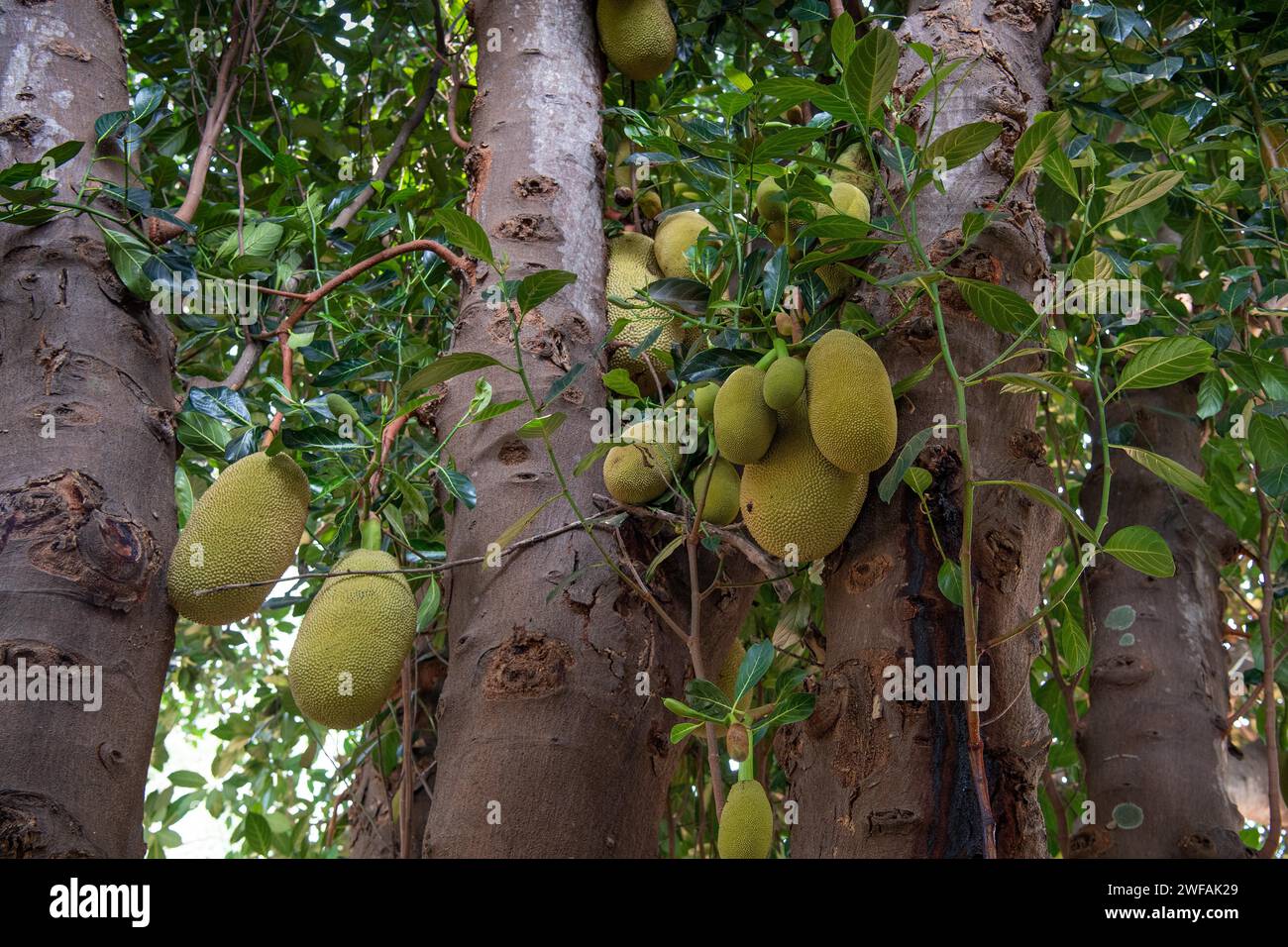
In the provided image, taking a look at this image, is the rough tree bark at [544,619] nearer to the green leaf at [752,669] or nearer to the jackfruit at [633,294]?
the jackfruit at [633,294]

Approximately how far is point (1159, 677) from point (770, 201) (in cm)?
126

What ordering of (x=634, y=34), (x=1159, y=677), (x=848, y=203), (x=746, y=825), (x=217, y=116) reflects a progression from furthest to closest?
(x=1159, y=677) < (x=634, y=34) < (x=217, y=116) < (x=848, y=203) < (x=746, y=825)

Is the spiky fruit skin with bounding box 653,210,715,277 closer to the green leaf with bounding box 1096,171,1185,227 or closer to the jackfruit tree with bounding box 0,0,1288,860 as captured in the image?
the jackfruit tree with bounding box 0,0,1288,860

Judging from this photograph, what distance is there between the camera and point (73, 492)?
1210mm

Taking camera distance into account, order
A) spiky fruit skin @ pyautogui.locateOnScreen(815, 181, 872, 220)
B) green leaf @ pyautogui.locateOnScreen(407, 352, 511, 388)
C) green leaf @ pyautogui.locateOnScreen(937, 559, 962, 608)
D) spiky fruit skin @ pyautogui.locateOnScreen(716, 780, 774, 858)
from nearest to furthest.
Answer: spiky fruit skin @ pyautogui.locateOnScreen(716, 780, 774, 858) → green leaf @ pyautogui.locateOnScreen(937, 559, 962, 608) → green leaf @ pyautogui.locateOnScreen(407, 352, 511, 388) → spiky fruit skin @ pyautogui.locateOnScreen(815, 181, 872, 220)

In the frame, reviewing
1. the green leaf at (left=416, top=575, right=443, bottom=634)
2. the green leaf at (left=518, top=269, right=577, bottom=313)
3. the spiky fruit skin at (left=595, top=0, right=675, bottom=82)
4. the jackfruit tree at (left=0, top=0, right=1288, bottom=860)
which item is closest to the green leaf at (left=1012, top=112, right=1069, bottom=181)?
the jackfruit tree at (left=0, top=0, right=1288, bottom=860)

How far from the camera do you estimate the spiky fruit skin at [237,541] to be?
1.24 metres

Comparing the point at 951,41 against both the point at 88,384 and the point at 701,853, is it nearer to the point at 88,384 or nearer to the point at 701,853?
the point at 88,384

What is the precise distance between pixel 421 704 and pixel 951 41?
155 cm

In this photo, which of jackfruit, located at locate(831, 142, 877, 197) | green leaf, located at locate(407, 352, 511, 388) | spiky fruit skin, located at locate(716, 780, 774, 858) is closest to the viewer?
spiky fruit skin, located at locate(716, 780, 774, 858)

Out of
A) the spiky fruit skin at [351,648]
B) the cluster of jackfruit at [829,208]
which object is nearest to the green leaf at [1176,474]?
the cluster of jackfruit at [829,208]

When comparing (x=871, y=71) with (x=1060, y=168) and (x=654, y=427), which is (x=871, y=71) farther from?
(x=654, y=427)

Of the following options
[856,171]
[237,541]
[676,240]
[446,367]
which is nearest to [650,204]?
[676,240]

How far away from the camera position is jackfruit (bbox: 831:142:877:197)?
4.57 feet
